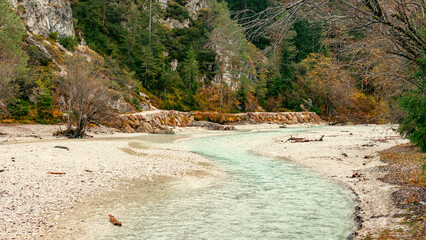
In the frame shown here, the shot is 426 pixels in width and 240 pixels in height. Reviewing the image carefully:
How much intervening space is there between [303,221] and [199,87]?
5037cm

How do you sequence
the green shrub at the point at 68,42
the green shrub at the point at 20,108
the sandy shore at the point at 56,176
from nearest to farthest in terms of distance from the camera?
the sandy shore at the point at 56,176 → the green shrub at the point at 20,108 → the green shrub at the point at 68,42

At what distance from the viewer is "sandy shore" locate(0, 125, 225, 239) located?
20.7 ft

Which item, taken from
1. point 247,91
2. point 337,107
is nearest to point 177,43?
point 247,91

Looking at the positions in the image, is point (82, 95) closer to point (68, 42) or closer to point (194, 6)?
point (68, 42)

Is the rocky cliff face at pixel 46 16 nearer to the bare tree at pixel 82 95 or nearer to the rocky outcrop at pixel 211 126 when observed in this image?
the bare tree at pixel 82 95

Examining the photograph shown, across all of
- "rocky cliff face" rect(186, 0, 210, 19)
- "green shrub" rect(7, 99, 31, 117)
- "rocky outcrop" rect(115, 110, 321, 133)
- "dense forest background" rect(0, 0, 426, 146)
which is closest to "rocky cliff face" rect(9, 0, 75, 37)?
"dense forest background" rect(0, 0, 426, 146)

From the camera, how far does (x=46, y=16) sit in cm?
3862

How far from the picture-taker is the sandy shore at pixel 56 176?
20.7 ft

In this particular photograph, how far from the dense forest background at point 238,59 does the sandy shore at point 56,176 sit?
18.8 ft

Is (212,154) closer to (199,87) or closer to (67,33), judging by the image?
(67,33)

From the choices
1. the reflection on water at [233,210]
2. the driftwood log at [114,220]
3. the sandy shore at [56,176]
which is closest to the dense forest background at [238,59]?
the reflection on water at [233,210]

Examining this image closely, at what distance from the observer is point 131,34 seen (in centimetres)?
5091

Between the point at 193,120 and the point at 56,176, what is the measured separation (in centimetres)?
3442

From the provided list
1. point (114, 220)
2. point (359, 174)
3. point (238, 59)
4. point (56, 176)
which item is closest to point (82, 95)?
point (56, 176)
